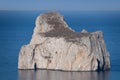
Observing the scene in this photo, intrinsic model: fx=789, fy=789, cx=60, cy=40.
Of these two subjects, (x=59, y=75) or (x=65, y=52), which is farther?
(x=65, y=52)

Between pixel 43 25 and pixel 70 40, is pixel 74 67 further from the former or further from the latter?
pixel 43 25

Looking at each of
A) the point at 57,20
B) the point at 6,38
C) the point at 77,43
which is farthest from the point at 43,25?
the point at 6,38

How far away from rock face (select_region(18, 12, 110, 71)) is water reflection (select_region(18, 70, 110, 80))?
1299 millimetres

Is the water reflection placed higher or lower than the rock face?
lower

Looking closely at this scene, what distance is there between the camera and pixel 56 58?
90.8 meters

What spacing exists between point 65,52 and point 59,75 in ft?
11.7

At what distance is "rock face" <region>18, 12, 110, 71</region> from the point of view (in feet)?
292

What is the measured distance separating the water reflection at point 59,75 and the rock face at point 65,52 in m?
1.30

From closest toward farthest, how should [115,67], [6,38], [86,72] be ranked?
[86,72] → [115,67] → [6,38]

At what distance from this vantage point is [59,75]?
287 feet

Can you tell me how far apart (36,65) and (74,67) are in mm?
5124

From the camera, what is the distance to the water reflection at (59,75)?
283 feet

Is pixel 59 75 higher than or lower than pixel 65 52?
lower

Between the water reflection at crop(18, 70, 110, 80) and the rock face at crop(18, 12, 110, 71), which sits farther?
the rock face at crop(18, 12, 110, 71)
